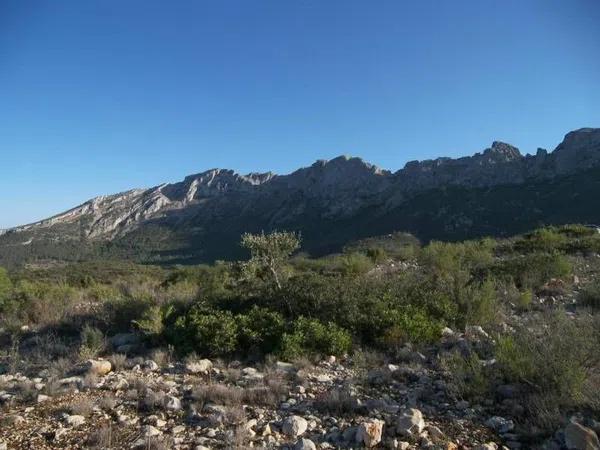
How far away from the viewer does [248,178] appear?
152m

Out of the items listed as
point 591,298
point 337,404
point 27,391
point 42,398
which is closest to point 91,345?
point 27,391

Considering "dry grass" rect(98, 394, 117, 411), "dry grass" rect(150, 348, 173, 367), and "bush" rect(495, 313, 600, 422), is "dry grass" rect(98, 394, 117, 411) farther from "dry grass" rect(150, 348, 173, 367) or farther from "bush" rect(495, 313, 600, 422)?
"bush" rect(495, 313, 600, 422)

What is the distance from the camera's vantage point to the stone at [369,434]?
4008 mm

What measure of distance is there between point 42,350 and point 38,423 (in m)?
3.42

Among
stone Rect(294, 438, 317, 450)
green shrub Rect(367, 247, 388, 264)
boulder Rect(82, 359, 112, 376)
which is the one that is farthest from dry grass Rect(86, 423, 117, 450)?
green shrub Rect(367, 247, 388, 264)

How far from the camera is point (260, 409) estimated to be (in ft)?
16.0

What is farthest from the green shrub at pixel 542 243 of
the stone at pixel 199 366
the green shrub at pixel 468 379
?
the stone at pixel 199 366

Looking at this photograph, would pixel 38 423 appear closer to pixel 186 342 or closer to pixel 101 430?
pixel 101 430

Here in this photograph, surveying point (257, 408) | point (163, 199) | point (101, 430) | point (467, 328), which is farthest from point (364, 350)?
point (163, 199)

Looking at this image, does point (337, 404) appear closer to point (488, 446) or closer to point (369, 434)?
point (369, 434)

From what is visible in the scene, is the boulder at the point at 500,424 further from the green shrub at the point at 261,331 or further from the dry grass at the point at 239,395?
the green shrub at the point at 261,331

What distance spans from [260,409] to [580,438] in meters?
3.03

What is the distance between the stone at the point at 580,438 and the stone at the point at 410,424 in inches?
47.4

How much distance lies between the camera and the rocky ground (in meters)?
4.11
